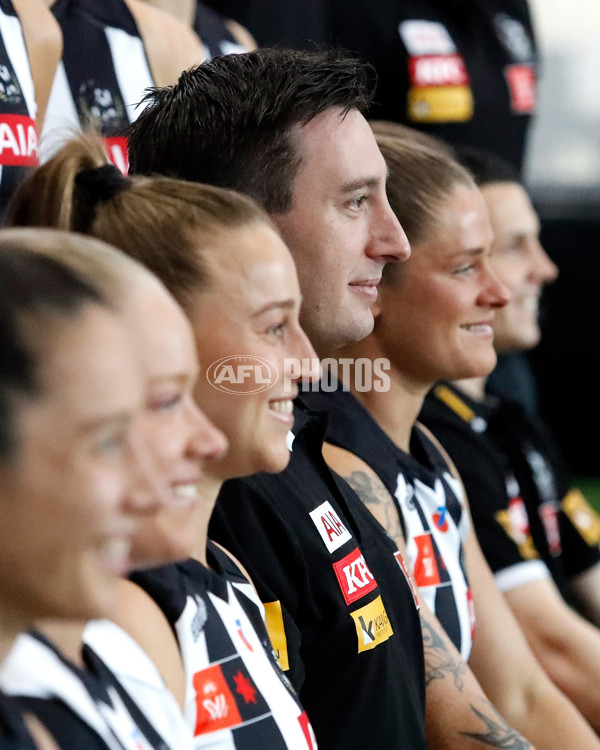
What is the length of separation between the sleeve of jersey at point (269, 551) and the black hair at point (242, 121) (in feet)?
1.17

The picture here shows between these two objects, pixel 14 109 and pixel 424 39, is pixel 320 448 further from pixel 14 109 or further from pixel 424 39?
pixel 424 39

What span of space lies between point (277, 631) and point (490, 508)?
0.97 m

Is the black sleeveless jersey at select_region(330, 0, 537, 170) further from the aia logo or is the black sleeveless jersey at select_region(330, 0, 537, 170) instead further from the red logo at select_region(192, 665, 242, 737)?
the red logo at select_region(192, 665, 242, 737)

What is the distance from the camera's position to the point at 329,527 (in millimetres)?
1274

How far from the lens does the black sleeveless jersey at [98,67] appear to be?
1.88 metres

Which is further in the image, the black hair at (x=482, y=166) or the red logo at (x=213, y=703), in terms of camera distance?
the black hair at (x=482, y=166)

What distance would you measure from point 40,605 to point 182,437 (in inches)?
A: 5.5

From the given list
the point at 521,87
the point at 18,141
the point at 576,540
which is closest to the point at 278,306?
the point at 18,141

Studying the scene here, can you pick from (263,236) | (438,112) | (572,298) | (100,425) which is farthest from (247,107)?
(572,298)

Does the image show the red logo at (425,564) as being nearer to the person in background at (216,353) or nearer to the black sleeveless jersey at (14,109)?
the person in background at (216,353)

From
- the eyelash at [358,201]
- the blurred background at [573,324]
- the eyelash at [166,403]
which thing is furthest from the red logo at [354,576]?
the blurred background at [573,324]

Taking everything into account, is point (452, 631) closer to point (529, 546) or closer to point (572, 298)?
point (529, 546)

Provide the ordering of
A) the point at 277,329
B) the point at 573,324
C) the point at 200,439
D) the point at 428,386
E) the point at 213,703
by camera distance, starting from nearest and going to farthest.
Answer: the point at 200,439 < the point at 213,703 < the point at 277,329 < the point at 428,386 < the point at 573,324

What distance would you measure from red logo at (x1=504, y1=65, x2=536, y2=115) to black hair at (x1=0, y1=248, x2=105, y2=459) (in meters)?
2.59
